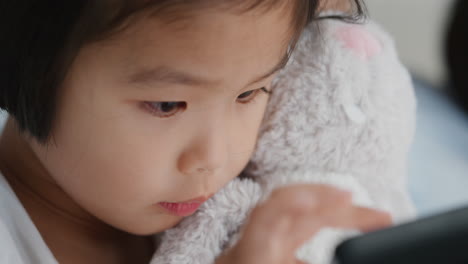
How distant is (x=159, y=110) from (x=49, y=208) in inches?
7.4

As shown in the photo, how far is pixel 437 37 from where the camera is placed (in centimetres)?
126

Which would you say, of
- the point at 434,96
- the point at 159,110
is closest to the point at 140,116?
the point at 159,110

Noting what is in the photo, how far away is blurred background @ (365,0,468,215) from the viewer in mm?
915

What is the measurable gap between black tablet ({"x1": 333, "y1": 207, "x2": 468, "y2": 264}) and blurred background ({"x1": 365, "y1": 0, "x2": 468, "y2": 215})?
2.05 feet

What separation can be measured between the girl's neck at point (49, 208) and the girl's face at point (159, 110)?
0.14ft

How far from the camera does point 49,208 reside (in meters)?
0.57

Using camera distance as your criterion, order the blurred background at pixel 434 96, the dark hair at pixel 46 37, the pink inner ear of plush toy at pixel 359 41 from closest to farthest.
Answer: the dark hair at pixel 46 37, the pink inner ear of plush toy at pixel 359 41, the blurred background at pixel 434 96

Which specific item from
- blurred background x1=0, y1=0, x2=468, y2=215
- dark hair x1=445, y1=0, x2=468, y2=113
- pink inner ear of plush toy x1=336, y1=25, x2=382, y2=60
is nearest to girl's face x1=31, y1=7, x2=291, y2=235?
pink inner ear of plush toy x1=336, y1=25, x2=382, y2=60

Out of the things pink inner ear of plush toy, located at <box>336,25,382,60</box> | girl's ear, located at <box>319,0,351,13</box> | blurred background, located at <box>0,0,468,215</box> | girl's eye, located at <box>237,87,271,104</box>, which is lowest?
blurred background, located at <box>0,0,468,215</box>

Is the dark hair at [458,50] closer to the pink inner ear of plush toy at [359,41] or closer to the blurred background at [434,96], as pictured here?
the blurred background at [434,96]

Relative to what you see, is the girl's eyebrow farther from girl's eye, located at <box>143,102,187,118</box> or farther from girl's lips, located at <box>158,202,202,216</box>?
girl's lips, located at <box>158,202,202,216</box>

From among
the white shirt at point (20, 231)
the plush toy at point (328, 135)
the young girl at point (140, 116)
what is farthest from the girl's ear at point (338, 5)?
the white shirt at point (20, 231)

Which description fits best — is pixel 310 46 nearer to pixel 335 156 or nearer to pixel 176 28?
pixel 335 156

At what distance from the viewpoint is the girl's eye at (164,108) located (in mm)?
453
